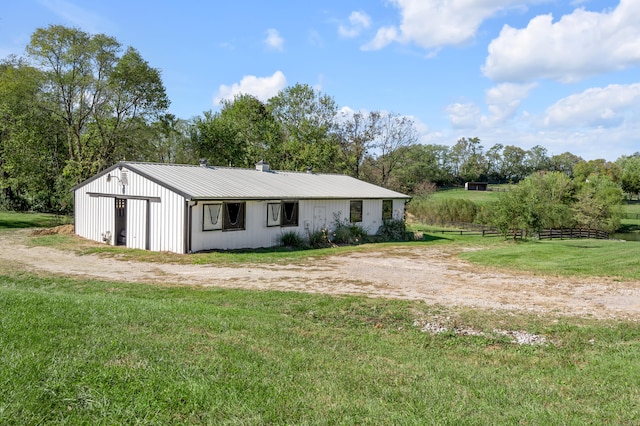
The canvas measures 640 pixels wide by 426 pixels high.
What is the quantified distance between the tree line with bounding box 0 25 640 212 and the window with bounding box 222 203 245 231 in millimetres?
12949

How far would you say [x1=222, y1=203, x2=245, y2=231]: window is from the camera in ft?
61.4

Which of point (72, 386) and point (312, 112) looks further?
point (312, 112)

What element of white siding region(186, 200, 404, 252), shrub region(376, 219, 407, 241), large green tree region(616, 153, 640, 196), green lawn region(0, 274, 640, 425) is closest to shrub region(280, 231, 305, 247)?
white siding region(186, 200, 404, 252)

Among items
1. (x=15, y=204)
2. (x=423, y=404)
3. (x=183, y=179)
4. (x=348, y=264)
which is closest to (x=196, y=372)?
(x=423, y=404)

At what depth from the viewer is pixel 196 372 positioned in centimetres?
462

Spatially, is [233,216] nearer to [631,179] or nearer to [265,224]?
[265,224]

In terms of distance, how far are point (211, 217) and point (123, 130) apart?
20.3m

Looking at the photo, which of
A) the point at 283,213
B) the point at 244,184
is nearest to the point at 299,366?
the point at 283,213

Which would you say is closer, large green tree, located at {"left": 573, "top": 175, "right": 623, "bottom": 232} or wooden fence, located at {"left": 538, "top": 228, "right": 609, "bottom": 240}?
wooden fence, located at {"left": 538, "top": 228, "right": 609, "bottom": 240}

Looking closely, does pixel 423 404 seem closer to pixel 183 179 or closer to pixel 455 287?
pixel 455 287

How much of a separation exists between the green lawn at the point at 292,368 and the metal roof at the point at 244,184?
10.7m

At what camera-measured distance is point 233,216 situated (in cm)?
1909

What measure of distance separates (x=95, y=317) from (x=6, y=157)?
30204mm

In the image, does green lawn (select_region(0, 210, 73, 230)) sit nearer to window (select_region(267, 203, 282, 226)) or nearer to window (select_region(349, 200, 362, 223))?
window (select_region(267, 203, 282, 226))
